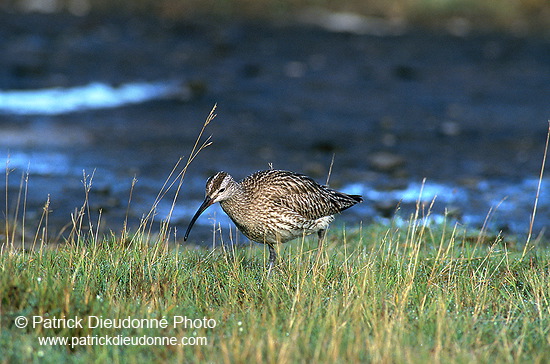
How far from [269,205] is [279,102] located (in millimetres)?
9201

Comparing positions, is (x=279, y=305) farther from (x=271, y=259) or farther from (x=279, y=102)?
(x=279, y=102)

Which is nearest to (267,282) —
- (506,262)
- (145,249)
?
(145,249)

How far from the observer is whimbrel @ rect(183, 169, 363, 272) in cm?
807

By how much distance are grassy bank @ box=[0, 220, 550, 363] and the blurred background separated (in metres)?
1.99

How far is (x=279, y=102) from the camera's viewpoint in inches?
675

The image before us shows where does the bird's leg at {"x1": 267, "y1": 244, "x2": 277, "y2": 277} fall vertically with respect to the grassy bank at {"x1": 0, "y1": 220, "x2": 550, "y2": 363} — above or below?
above

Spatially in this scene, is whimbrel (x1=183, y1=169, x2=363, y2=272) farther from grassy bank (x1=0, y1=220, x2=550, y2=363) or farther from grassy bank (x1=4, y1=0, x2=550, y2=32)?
grassy bank (x1=4, y1=0, x2=550, y2=32)

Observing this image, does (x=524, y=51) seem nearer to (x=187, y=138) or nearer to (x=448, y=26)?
(x=448, y=26)

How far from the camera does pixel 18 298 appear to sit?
6.00 metres

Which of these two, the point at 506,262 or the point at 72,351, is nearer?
the point at 72,351

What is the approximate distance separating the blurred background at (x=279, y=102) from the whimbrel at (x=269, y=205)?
963 millimetres

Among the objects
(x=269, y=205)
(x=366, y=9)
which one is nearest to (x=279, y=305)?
(x=269, y=205)

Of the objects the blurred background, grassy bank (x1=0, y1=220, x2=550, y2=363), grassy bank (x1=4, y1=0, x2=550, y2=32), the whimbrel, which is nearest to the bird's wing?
the whimbrel

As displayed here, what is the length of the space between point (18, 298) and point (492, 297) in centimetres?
340
